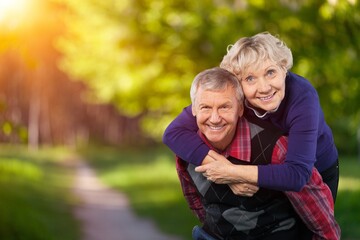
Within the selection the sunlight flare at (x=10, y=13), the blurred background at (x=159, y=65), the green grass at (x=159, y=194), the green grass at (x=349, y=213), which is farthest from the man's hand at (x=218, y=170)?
the green grass at (x=159, y=194)

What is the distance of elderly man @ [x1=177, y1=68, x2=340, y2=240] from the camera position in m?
3.15

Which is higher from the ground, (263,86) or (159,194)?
(263,86)

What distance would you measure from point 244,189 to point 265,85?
1.40 feet

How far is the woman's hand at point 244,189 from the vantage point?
313 cm

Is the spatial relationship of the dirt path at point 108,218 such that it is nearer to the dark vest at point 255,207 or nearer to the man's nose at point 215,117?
the dark vest at point 255,207

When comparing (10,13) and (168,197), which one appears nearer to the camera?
(10,13)

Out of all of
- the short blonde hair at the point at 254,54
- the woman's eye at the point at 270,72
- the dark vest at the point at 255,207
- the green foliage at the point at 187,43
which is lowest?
the green foliage at the point at 187,43

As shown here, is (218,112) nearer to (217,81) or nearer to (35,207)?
(217,81)

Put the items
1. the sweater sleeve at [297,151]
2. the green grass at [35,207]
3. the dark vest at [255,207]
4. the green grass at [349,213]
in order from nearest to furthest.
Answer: the sweater sleeve at [297,151] < the dark vest at [255,207] < the green grass at [349,213] < the green grass at [35,207]

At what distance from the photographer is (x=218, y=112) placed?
315 centimetres

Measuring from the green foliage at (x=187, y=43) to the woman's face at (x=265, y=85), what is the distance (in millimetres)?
2653

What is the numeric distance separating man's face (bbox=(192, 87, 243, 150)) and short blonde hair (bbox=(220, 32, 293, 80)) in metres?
0.12

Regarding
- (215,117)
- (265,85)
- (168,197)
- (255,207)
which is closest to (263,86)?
(265,85)

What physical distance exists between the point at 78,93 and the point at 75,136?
2848 millimetres
